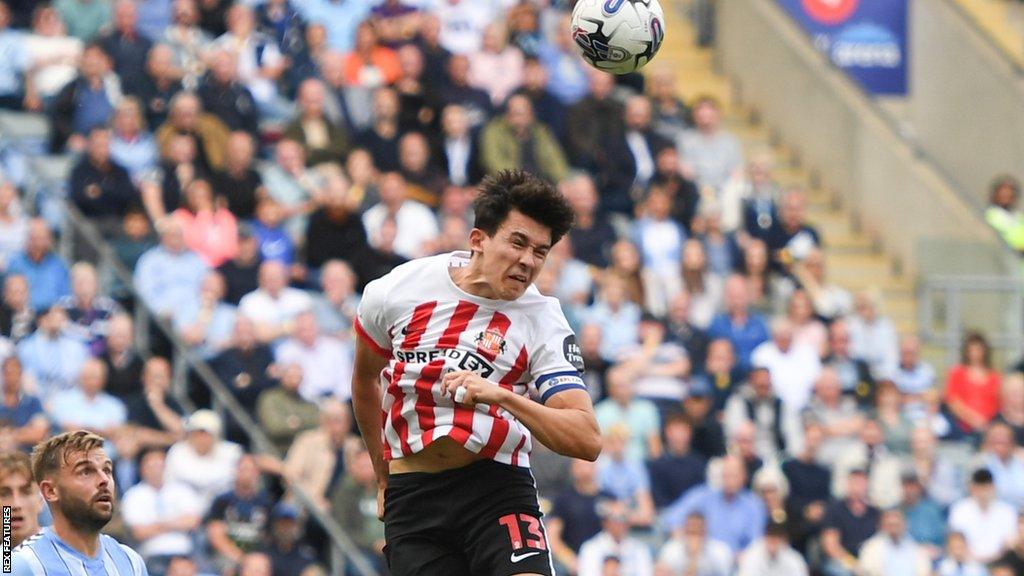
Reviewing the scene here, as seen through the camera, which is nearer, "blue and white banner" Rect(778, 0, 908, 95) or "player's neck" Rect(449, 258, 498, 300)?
"player's neck" Rect(449, 258, 498, 300)

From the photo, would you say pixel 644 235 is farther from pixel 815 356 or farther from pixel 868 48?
pixel 868 48

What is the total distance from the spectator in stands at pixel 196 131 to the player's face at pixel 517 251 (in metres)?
7.96

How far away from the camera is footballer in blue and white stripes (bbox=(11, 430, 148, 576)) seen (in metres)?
6.71

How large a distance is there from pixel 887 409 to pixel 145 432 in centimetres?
615

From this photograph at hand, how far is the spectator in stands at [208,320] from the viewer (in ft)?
46.3

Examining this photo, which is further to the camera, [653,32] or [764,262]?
[764,262]

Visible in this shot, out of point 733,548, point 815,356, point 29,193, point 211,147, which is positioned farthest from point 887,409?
point 29,193

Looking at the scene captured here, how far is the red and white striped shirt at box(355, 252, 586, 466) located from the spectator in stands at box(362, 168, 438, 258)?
24.6 feet

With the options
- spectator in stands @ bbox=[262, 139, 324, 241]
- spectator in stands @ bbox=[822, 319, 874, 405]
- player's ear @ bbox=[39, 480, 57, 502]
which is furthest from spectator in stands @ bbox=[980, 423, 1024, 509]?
player's ear @ bbox=[39, 480, 57, 502]

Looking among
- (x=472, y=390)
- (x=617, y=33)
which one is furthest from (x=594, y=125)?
(x=472, y=390)

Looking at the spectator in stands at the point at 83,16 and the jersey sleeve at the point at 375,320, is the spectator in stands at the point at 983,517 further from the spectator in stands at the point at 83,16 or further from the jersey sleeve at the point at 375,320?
the jersey sleeve at the point at 375,320

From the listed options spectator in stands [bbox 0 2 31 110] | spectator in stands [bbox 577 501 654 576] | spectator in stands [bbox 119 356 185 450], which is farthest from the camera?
spectator in stands [bbox 0 2 31 110]

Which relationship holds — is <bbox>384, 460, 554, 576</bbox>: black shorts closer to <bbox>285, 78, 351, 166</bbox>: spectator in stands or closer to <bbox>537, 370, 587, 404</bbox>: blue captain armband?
<bbox>537, 370, 587, 404</bbox>: blue captain armband

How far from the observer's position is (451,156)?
643 inches
